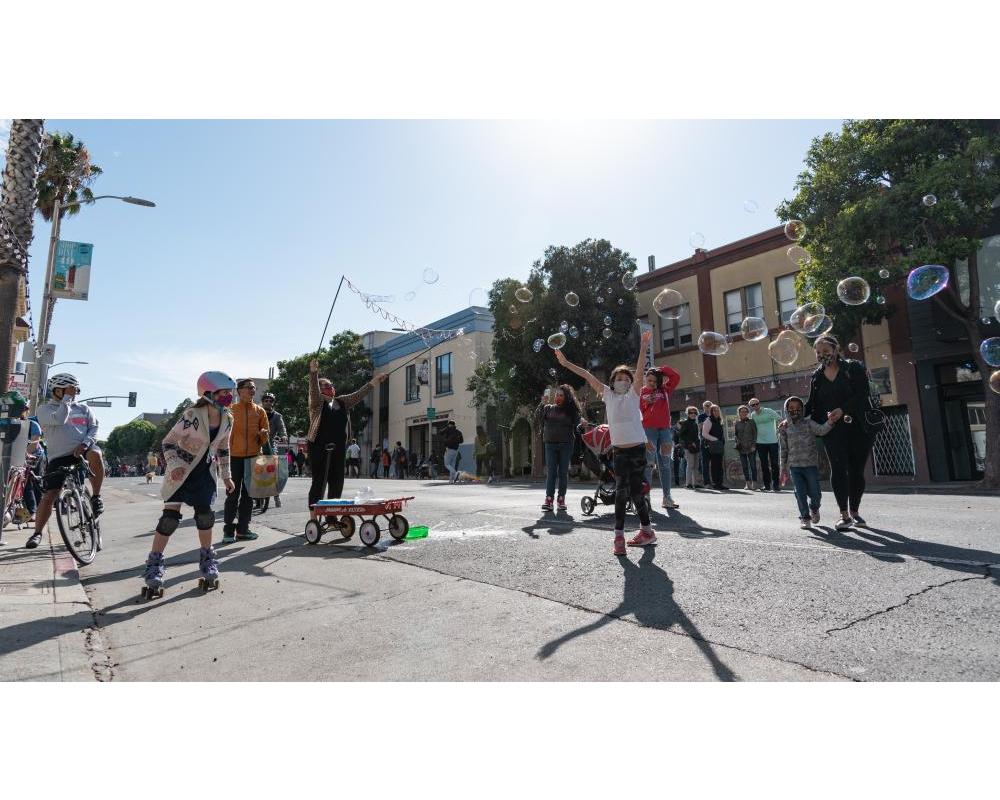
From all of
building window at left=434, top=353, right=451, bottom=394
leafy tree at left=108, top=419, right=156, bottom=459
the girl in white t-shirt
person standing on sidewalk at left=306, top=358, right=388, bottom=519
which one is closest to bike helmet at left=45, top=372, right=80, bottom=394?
person standing on sidewalk at left=306, top=358, right=388, bottom=519

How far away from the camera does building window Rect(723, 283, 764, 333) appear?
22.6 meters

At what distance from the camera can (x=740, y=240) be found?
914 inches

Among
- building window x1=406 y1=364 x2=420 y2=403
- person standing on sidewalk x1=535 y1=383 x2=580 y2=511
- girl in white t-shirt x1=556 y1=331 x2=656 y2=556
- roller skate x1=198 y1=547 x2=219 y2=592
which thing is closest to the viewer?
roller skate x1=198 y1=547 x2=219 y2=592

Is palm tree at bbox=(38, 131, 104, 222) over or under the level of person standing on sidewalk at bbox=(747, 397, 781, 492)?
over

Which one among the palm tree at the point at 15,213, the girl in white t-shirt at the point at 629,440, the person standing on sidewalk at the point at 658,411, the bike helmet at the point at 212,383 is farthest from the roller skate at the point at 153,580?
the person standing on sidewalk at the point at 658,411

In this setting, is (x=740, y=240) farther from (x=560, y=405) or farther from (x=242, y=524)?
(x=242, y=524)

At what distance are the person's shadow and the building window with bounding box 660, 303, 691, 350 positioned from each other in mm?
21751

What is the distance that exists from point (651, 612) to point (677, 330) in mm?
23259

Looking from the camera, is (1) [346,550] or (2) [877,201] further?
(2) [877,201]

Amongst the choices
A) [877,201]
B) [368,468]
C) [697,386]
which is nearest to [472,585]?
[877,201]

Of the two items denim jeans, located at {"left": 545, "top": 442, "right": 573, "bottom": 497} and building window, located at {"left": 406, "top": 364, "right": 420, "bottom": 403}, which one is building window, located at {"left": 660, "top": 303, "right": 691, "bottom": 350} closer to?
denim jeans, located at {"left": 545, "top": 442, "right": 573, "bottom": 497}

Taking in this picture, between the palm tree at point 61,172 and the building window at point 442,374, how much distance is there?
20.1 metres

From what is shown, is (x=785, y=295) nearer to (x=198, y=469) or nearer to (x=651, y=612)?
(x=651, y=612)

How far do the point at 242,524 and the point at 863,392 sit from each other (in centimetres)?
688
